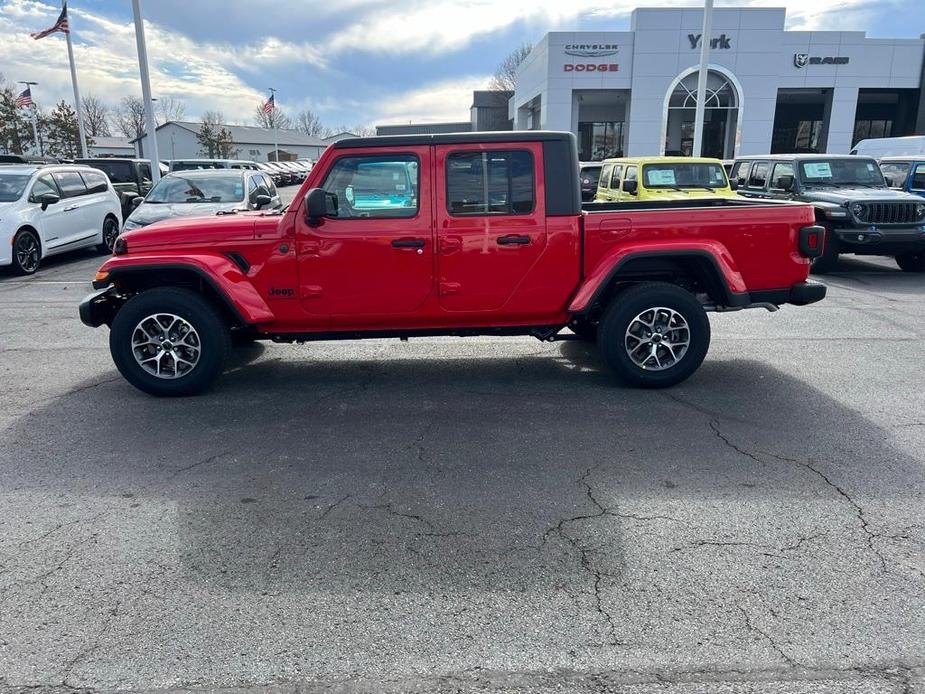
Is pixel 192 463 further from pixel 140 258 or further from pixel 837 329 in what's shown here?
pixel 837 329

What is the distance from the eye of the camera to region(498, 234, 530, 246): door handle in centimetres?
556

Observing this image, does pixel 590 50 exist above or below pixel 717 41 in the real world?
below

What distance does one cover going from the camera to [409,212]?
18.2ft

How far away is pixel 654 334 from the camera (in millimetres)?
5766

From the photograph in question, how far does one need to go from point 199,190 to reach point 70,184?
3.52 meters

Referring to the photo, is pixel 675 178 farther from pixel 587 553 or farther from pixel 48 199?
pixel 48 199

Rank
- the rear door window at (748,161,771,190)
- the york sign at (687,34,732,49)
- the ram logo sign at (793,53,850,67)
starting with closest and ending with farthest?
the rear door window at (748,161,771,190) < the york sign at (687,34,732,49) < the ram logo sign at (793,53,850,67)

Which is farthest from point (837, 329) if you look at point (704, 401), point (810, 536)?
point (810, 536)

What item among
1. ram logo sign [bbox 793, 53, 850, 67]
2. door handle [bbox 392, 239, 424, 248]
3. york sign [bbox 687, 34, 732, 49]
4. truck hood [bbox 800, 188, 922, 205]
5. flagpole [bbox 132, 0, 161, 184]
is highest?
york sign [bbox 687, 34, 732, 49]

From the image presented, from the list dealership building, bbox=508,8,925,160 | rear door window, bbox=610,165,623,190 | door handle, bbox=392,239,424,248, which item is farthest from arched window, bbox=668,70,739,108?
door handle, bbox=392,239,424,248

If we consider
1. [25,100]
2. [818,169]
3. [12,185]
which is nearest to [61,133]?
[25,100]

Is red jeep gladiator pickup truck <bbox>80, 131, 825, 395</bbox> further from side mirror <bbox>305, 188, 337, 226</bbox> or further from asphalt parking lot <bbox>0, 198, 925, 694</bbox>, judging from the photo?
asphalt parking lot <bbox>0, 198, 925, 694</bbox>

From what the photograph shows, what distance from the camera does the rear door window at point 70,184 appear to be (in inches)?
529

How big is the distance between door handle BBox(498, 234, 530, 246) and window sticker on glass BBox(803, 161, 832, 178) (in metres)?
9.25
